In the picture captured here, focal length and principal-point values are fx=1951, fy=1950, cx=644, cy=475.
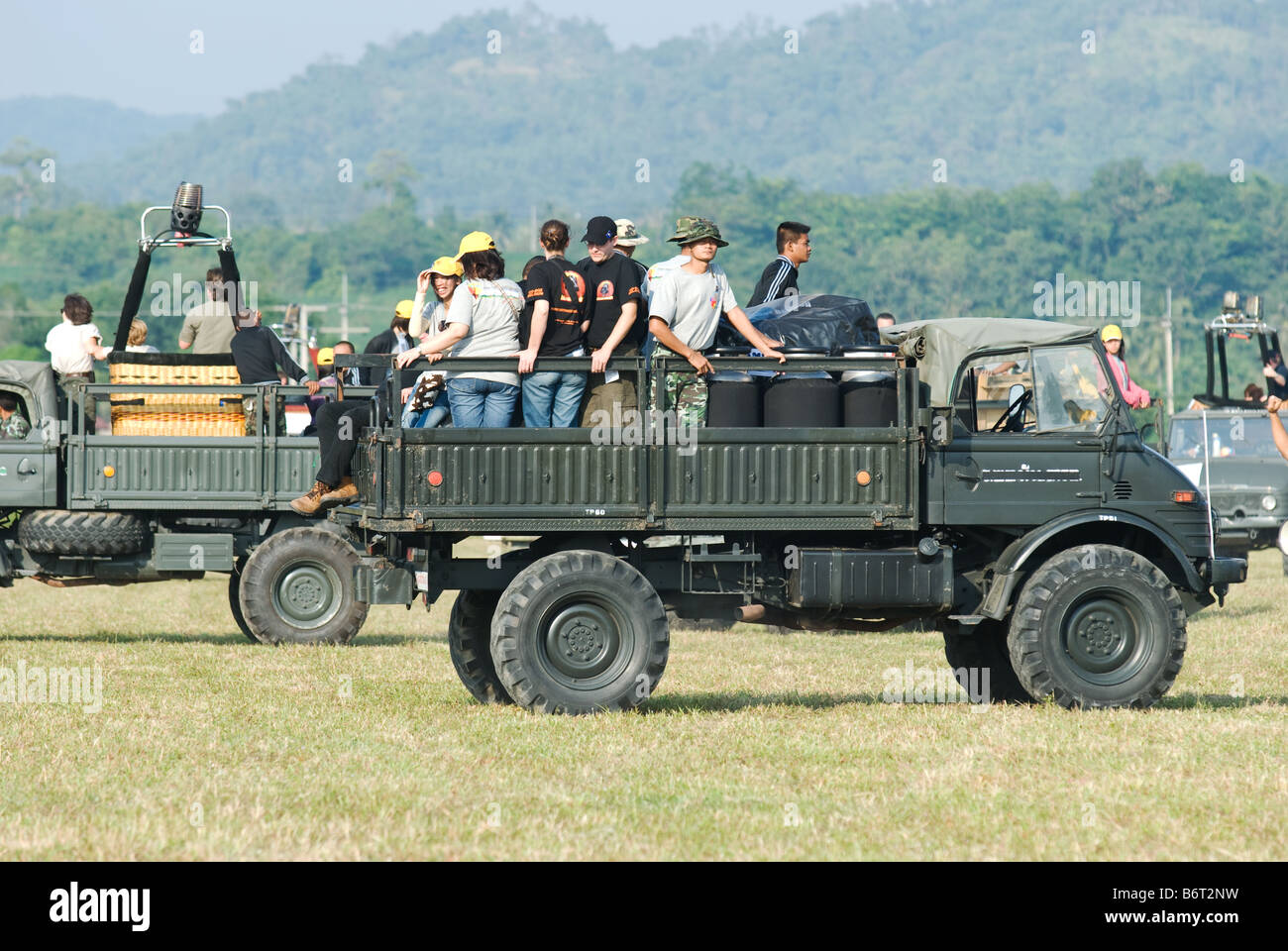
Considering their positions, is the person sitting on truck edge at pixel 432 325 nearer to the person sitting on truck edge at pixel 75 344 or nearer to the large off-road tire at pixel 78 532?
the large off-road tire at pixel 78 532

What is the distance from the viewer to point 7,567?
16078mm

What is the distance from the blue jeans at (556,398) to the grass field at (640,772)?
5.49ft

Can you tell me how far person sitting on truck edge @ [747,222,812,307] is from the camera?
40.0 ft

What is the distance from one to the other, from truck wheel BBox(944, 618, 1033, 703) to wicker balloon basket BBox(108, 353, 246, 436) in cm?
654

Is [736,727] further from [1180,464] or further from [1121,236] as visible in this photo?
[1121,236]

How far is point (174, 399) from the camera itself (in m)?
15.8

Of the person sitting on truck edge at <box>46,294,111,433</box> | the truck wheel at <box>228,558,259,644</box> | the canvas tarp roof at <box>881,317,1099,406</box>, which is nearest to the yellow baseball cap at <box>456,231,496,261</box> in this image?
the canvas tarp roof at <box>881,317,1099,406</box>

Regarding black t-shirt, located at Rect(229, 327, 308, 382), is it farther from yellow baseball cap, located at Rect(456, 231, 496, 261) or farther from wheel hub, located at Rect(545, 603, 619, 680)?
wheel hub, located at Rect(545, 603, 619, 680)

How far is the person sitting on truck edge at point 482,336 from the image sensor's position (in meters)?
11.0

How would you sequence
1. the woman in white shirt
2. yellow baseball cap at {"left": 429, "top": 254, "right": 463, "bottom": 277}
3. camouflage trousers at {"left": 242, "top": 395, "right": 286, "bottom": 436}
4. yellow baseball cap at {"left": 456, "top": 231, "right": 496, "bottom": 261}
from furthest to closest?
the woman in white shirt → camouflage trousers at {"left": 242, "top": 395, "right": 286, "bottom": 436} → yellow baseball cap at {"left": 429, "top": 254, "right": 463, "bottom": 277} → yellow baseball cap at {"left": 456, "top": 231, "right": 496, "bottom": 261}

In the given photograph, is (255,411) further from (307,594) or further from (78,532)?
(78,532)

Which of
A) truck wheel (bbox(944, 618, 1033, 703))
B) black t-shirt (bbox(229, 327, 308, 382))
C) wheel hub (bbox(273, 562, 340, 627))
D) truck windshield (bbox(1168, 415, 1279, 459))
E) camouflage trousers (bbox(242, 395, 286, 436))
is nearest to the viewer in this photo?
truck wheel (bbox(944, 618, 1033, 703))

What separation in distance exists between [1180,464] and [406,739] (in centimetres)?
1762
